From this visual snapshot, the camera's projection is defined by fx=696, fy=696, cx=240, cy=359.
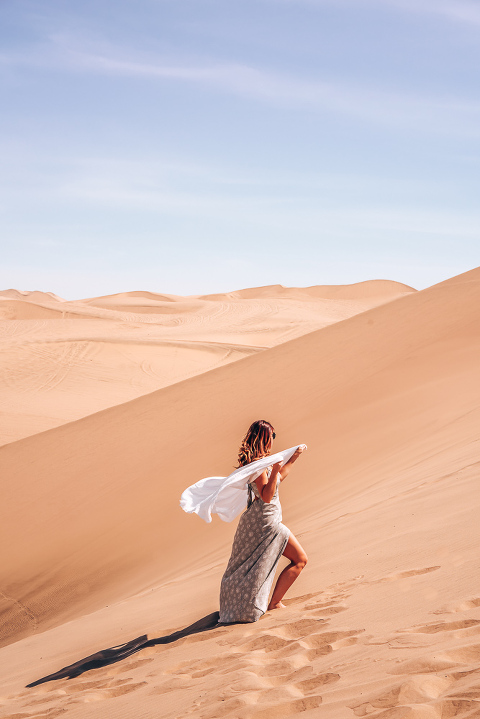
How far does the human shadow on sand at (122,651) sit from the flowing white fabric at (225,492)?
0.74 meters

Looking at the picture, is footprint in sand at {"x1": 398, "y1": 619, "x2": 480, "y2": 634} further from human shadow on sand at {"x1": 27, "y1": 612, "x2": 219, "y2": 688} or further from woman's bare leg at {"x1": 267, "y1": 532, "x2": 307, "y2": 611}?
human shadow on sand at {"x1": 27, "y1": 612, "x2": 219, "y2": 688}

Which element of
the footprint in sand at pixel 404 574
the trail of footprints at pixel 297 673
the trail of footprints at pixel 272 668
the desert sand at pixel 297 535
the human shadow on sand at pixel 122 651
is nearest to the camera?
the trail of footprints at pixel 297 673

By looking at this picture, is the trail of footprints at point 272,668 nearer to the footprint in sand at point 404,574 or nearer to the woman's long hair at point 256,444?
the footprint in sand at point 404,574

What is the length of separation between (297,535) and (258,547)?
2.07 m

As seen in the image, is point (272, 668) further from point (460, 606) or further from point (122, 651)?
point (122, 651)

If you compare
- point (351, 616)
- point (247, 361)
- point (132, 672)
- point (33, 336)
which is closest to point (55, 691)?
point (132, 672)

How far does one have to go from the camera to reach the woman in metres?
4.06

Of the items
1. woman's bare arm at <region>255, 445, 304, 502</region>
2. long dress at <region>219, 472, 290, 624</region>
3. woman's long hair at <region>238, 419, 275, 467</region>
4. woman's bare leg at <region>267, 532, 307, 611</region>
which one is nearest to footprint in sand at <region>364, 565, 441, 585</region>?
woman's bare leg at <region>267, 532, 307, 611</region>

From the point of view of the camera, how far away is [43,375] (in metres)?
26.9

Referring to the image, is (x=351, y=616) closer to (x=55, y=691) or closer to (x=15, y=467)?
(x=55, y=691)

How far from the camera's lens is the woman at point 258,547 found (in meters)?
4.06

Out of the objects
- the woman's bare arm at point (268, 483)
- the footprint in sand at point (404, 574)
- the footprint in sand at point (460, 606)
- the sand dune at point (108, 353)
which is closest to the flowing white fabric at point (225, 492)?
the woman's bare arm at point (268, 483)

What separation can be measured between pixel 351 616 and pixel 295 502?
13.8ft

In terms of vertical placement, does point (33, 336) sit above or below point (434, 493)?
above
